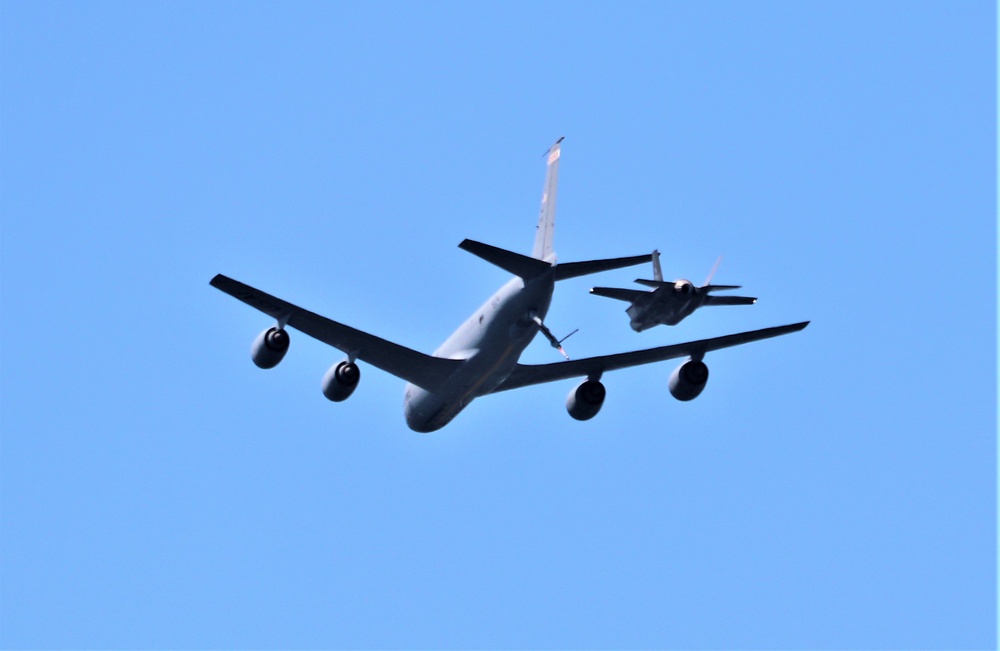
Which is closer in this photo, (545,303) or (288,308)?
(545,303)

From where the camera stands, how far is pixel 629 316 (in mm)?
44375

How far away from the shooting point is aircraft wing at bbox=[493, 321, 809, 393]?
4906 cm

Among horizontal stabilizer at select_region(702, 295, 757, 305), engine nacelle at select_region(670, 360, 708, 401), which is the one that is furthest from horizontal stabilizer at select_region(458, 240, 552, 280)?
engine nacelle at select_region(670, 360, 708, 401)

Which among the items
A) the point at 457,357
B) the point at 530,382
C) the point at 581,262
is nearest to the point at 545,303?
the point at 581,262

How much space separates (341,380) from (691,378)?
10.7 meters

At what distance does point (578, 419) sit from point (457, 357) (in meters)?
6.18

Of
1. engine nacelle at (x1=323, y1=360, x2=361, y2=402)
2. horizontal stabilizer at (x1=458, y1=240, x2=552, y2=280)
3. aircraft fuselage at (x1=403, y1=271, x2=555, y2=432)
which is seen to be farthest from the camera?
engine nacelle at (x1=323, y1=360, x2=361, y2=402)

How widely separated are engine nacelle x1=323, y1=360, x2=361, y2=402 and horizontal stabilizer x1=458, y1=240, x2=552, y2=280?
7.27 meters

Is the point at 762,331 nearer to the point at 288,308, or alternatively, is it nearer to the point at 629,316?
the point at 629,316

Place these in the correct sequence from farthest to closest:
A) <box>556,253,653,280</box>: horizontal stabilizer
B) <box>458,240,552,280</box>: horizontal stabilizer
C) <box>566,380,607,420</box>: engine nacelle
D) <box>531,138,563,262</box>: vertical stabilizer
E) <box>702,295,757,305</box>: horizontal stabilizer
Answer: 1. <box>566,380,607,420</box>: engine nacelle
2. <box>531,138,563,262</box>: vertical stabilizer
3. <box>702,295,757,305</box>: horizontal stabilizer
4. <box>556,253,653,280</box>: horizontal stabilizer
5. <box>458,240,552,280</box>: horizontal stabilizer

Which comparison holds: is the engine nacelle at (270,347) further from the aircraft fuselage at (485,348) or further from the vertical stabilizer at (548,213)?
the vertical stabilizer at (548,213)

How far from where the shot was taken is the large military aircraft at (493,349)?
43375 millimetres

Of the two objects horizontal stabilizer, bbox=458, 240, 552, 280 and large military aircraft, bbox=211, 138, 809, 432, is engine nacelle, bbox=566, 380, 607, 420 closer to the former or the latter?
large military aircraft, bbox=211, 138, 809, 432

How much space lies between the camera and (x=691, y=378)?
163ft
